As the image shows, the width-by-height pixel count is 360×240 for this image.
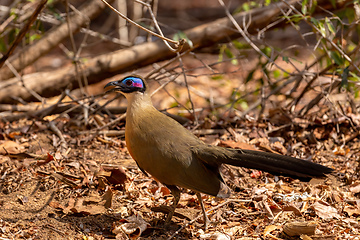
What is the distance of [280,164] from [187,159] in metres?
0.70

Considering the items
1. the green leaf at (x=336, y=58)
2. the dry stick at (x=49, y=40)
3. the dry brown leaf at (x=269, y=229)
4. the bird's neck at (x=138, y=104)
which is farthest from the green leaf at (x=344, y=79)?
the dry stick at (x=49, y=40)

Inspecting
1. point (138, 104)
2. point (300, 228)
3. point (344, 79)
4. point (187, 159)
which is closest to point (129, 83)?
point (138, 104)

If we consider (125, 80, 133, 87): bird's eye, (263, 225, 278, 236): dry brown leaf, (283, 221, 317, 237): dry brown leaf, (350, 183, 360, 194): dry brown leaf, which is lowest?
(350, 183, 360, 194): dry brown leaf

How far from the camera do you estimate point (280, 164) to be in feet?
9.99

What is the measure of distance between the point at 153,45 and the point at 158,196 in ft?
9.48

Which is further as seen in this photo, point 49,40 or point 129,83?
point 49,40

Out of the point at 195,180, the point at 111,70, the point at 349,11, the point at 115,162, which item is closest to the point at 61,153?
the point at 115,162

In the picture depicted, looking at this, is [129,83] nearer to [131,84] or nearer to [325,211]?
[131,84]

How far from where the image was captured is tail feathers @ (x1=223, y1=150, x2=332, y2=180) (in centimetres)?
298

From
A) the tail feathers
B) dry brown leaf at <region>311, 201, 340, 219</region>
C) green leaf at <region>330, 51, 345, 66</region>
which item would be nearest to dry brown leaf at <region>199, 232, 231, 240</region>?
the tail feathers

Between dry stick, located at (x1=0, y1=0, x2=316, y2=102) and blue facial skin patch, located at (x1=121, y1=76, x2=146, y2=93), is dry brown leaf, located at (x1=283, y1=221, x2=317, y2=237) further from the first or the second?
dry stick, located at (x1=0, y1=0, x2=316, y2=102)

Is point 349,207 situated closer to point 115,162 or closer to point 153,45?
point 115,162

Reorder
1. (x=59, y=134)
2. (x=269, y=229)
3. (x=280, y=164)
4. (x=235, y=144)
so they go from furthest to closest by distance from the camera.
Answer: (x=59, y=134)
(x=235, y=144)
(x=269, y=229)
(x=280, y=164)

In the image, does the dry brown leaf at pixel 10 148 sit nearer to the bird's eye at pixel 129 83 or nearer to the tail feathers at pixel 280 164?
the bird's eye at pixel 129 83
